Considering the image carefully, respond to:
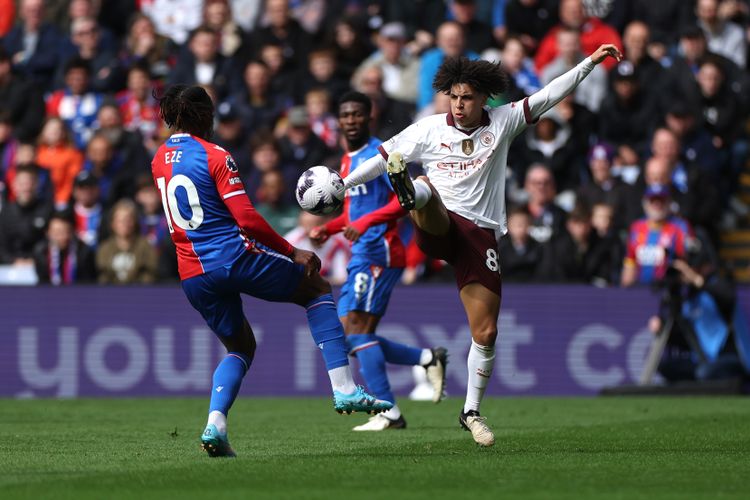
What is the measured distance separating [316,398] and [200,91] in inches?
327

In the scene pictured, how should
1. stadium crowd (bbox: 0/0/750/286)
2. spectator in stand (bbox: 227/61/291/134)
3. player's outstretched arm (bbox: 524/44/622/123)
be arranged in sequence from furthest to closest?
spectator in stand (bbox: 227/61/291/134) < stadium crowd (bbox: 0/0/750/286) < player's outstretched arm (bbox: 524/44/622/123)

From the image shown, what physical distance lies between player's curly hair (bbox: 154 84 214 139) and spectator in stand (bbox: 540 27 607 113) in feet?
36.3

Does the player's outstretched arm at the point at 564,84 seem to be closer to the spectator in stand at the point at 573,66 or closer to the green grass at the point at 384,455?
the green grass at the point at 384,455

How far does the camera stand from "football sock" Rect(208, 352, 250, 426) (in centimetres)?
911

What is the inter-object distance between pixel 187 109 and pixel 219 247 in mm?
890

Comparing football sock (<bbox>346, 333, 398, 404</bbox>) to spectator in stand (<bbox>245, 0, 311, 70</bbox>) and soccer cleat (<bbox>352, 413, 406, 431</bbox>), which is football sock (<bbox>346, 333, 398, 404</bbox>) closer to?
soccer cleat (<bbox>352, 413, 406, 431</bbox>)

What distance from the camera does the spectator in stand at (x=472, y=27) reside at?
2062cm

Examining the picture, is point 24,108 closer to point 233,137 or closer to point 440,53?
point 233,137

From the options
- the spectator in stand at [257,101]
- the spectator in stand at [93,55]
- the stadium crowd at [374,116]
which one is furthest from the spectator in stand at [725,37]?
the spectator in stand at [93,55]

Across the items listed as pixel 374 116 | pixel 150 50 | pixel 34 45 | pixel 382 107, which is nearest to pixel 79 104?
pixel 150 50

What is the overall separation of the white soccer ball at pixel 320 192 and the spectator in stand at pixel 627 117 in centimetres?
1027

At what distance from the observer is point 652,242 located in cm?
1755

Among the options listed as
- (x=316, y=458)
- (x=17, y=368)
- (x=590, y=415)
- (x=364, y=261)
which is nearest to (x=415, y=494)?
(x=316, y=458)

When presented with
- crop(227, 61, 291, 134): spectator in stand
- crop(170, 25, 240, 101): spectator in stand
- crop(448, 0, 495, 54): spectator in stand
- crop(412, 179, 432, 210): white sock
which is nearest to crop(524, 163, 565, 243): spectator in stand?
crop(448, 0, 495, 54): spectator in stand
